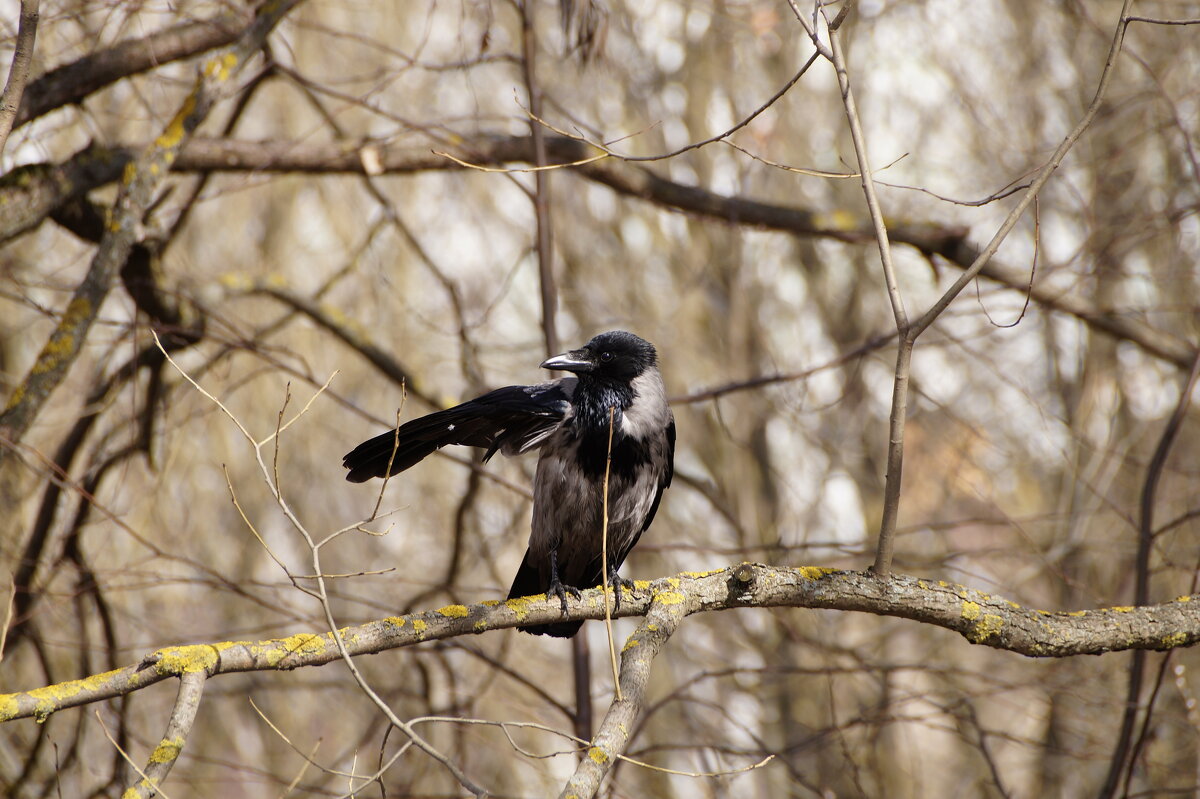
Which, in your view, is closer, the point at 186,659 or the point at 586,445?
the point at 186,659

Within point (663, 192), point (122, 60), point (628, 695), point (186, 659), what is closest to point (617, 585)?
point (628, 695)

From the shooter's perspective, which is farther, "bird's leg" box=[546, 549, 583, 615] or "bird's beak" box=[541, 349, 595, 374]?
"bird's beak" box=[541, 349, 595, 374]

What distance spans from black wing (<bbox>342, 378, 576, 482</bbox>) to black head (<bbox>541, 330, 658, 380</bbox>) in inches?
4.2

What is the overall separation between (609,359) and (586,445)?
1.56ft

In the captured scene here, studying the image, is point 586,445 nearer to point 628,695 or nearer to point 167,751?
point 628,695

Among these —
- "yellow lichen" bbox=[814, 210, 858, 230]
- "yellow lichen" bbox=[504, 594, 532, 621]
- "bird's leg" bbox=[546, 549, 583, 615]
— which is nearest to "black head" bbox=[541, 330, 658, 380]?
"bird's leg" bbox=[546, 549, 583, 615]

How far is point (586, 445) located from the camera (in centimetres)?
391

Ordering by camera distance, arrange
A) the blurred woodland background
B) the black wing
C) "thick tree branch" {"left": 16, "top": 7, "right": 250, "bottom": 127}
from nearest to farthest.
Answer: the black wing < "thick tree branch" {"left": 16, "top": 7, "right": 250, "bottom": 127} < the blurred woodland background

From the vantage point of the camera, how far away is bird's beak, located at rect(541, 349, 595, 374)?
4.10 meters

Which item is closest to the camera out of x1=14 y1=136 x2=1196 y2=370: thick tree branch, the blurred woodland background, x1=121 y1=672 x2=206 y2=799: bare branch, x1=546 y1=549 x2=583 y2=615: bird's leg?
x1=121 y1=672 x2=206 y2=799: bare branch

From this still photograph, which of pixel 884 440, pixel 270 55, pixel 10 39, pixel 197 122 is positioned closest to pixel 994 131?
pixel 884 440

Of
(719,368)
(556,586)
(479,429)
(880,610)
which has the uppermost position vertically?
(719,368)

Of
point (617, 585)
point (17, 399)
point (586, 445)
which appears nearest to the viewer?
point (617, 585)

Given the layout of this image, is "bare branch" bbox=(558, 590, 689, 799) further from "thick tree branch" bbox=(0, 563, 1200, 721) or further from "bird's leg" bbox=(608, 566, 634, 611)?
"bird's leg" bbox=(608, 566, 634, 611)
